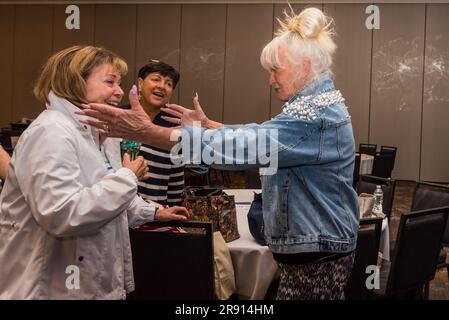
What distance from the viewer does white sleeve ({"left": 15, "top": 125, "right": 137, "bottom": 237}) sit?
147 centimetres

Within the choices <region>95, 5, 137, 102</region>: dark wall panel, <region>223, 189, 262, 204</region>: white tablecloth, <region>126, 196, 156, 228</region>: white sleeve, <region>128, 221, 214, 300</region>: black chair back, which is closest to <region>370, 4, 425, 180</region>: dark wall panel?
<region>95, 5, 137, 102</region>: dark wall panel

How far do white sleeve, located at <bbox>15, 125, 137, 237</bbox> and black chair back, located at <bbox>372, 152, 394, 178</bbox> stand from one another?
642cm

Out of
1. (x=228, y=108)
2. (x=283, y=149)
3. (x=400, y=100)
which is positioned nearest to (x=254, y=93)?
(x=228, y=108)

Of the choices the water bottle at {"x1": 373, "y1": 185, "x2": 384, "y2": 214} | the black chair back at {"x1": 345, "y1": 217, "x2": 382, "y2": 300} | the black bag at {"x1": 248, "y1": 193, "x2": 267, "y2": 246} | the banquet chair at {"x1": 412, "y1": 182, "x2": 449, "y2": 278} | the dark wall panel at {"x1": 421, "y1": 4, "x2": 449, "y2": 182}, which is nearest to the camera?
the black bag at {"x1": 248, "y1": 193, "x2": 267, "y2": 246}

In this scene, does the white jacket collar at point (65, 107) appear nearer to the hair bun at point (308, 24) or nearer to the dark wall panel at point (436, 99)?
the hair bun at point (308, 24)

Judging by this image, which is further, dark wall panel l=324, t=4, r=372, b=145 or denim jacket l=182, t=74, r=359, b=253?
dark wall panel l=324, t=4, r=372, b=145

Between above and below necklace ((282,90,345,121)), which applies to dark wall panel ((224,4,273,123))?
above

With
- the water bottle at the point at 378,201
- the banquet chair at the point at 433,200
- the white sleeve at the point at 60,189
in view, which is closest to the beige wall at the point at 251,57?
the banquet chair at the point at 433,200

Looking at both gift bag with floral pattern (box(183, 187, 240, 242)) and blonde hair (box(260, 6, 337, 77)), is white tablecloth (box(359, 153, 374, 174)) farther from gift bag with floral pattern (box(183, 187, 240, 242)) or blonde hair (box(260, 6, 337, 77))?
blonde hair (box(260, 6, 337, 77))

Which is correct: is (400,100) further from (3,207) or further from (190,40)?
(3,207)

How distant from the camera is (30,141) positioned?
151 centimetres

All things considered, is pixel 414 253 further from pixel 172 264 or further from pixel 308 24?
pixel 308 24
